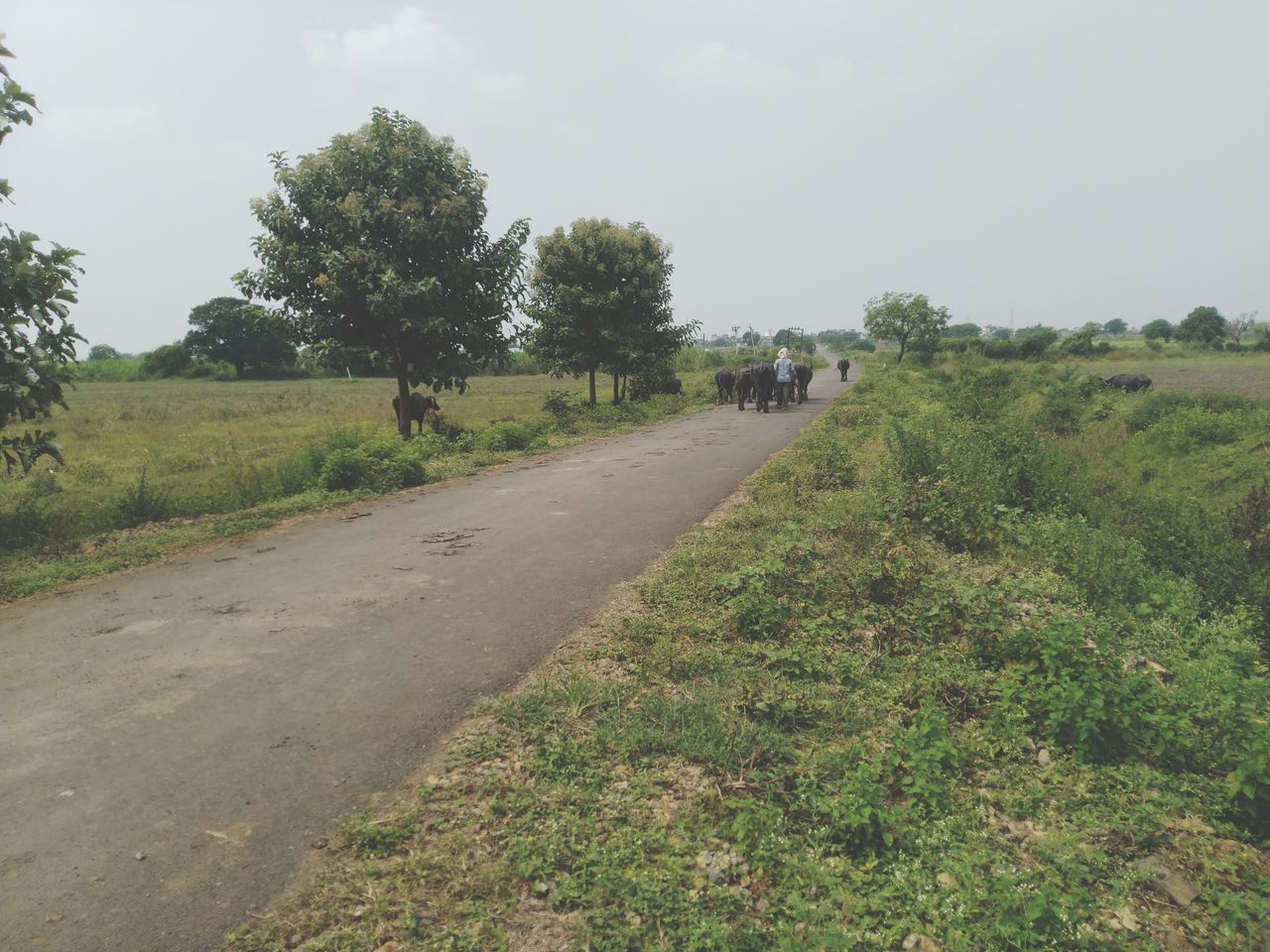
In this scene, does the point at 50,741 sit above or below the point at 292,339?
below

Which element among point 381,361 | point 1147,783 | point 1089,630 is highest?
point 381,361

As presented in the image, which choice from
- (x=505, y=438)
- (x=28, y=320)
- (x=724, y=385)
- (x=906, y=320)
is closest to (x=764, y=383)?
(x=724, y=385)

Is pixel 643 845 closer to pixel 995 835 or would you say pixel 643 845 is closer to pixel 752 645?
pixel 995 835

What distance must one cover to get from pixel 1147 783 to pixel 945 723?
0.89m

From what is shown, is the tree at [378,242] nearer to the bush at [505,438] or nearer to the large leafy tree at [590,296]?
the bush at [505,438]

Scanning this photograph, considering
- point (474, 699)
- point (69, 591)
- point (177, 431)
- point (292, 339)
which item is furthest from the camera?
point (177, 431)

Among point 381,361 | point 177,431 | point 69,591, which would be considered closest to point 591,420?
point 381,361

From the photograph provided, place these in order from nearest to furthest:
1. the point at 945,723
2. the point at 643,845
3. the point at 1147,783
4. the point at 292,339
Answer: the point at 643,845 → the point at 1147,783 → the point at 945,723 → the point at 292,339

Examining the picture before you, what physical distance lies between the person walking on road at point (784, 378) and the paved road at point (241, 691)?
13.7 metres

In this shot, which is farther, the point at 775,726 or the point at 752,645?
the point at 752,645

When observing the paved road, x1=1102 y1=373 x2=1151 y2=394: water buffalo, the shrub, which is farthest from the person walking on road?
the paved road

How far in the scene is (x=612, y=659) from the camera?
424 cm

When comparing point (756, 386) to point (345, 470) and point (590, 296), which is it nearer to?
point (590, 296)

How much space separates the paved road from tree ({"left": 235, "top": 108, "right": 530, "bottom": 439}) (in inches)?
240
